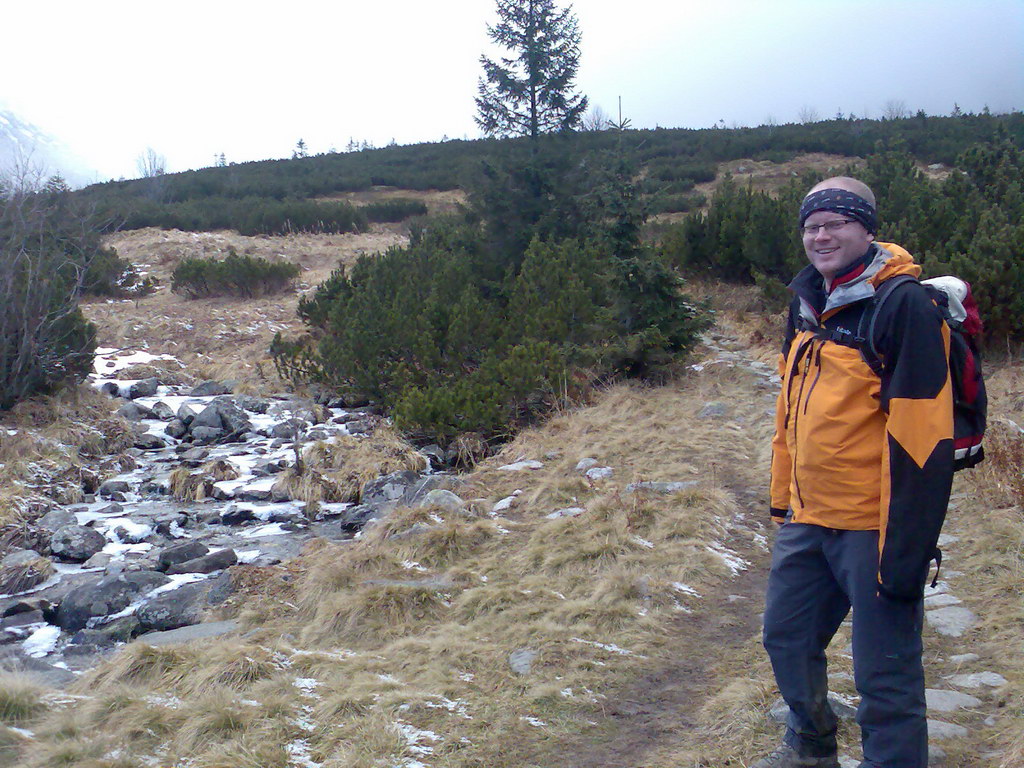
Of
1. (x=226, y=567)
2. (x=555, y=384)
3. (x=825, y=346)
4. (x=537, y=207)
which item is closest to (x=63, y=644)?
(x=226, y=567)

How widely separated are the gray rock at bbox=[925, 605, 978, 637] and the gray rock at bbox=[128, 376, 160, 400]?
9.54 metres

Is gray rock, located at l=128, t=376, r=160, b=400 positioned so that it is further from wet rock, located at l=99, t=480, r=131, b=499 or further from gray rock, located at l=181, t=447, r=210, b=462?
wet rock, located at l=99, t=480, r=131, b=499

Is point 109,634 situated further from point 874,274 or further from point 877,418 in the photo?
point 874,274

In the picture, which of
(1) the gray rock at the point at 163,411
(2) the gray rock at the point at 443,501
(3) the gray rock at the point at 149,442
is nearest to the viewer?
(2) the gray rock at the point at 443,501

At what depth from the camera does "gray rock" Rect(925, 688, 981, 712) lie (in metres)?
3.23

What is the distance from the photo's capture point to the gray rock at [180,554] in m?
5.81

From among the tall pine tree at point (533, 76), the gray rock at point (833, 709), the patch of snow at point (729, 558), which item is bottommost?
the patch of snow at point (729, 558)

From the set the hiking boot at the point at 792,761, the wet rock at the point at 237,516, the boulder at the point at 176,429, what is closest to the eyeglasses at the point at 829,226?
the hiking boot at the point at 792,761

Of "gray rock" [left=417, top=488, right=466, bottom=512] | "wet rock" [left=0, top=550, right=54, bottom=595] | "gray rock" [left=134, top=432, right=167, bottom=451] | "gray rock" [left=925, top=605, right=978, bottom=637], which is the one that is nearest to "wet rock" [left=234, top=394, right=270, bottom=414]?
"gray rock" [left=134, top=432, right=167, bottom=451]

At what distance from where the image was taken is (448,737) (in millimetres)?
3268

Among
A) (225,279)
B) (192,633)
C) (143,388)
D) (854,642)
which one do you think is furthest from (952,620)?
(225,279)

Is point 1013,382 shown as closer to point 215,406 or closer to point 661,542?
point 661,542

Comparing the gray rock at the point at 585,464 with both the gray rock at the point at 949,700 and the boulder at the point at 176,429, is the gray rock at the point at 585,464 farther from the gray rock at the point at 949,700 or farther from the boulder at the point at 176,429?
the boulder at the point at 176,429

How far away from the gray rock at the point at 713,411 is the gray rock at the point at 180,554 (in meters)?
4.67
